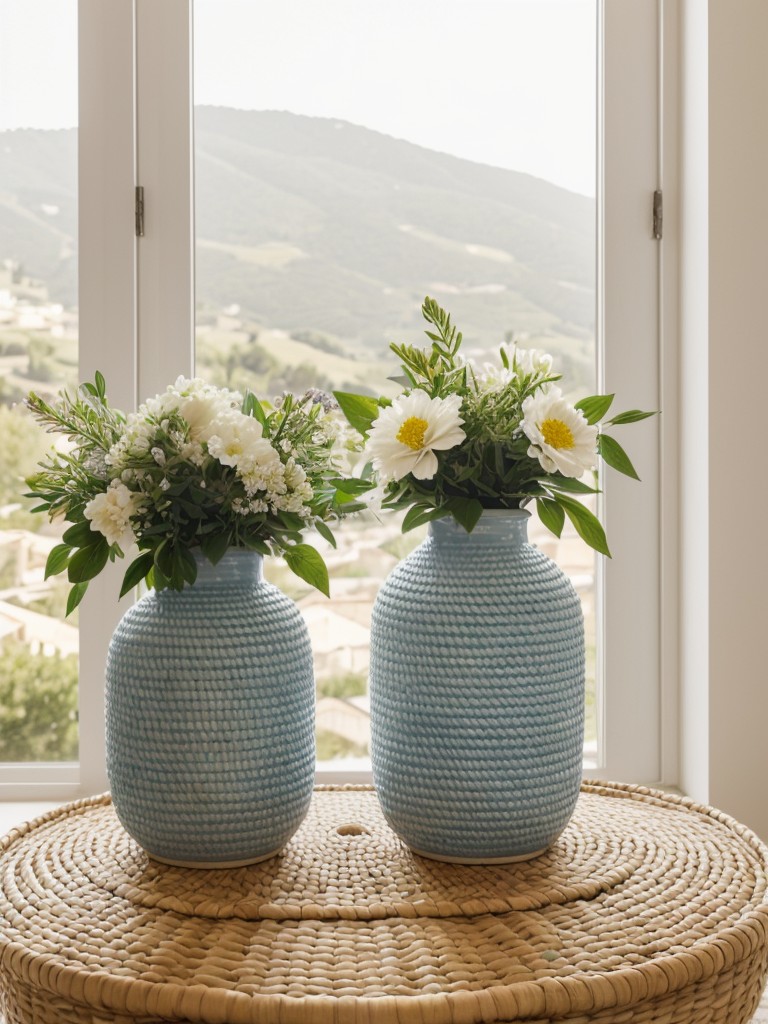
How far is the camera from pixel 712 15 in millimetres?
1439

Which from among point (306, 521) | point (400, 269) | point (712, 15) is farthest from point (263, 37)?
point (306, 521)

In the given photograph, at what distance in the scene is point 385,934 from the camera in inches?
29.8

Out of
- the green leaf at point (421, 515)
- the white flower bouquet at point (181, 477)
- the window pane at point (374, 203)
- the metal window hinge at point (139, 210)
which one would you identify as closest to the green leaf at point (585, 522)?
the green leaf at point (421, 515)

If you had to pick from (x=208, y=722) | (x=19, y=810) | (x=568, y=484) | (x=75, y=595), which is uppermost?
(x=568, y=484)

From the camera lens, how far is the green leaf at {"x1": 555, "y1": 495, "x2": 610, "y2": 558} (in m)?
0.89

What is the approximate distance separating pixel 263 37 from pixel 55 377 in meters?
0.67

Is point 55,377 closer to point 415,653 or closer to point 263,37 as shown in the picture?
point 263,37

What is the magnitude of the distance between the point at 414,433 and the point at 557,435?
0.12m

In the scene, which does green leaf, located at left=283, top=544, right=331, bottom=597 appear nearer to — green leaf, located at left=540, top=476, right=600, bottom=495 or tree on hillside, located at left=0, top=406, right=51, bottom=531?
green leaf, located at left=540, top=476, right=600, bottom=495

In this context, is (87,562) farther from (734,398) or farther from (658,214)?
(658,214)

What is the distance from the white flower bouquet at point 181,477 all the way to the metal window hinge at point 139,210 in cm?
Result: 74

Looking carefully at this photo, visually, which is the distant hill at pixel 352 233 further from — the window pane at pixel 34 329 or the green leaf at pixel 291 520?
the green leaf at pixel 291 520

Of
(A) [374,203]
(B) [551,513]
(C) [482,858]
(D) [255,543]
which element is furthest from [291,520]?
(A) [374,203]

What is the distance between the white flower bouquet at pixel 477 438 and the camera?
818 millimetres
